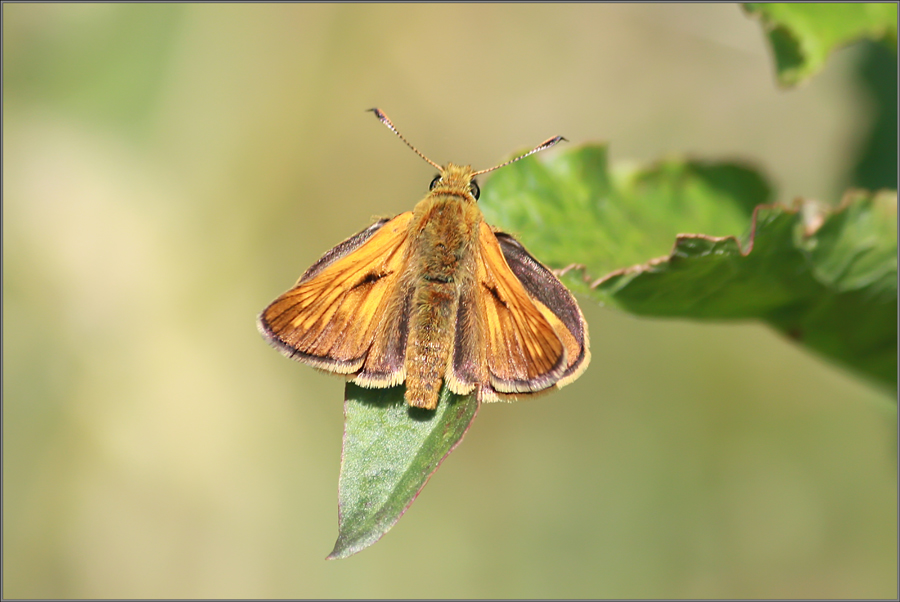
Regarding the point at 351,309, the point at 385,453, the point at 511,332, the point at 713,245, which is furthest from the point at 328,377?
the point at 713,245

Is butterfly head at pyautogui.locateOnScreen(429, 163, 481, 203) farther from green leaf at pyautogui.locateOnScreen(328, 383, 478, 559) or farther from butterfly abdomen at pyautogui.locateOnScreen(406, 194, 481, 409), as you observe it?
green leaf at pyautogui.locateOnScreen(328, 383, 478, 559)

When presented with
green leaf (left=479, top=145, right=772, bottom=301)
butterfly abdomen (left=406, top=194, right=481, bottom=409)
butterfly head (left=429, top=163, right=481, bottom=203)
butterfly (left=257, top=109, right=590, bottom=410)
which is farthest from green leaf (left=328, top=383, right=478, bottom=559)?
butterfly head (left=429, top=163, right=481, bottom=203)

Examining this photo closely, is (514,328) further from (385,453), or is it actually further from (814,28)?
(814,28)

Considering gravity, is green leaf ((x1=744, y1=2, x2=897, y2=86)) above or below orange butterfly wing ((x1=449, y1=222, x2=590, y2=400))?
above

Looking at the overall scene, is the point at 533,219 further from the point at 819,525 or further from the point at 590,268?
the point at 819,525

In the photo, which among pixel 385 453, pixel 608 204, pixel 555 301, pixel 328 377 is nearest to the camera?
pixel 385 453

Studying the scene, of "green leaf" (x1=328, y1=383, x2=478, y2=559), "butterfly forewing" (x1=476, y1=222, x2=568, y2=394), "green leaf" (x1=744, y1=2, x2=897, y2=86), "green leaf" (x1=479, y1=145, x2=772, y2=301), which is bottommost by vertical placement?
"green leaf" (x1=328, y1=383, x2=478, y2=559)
